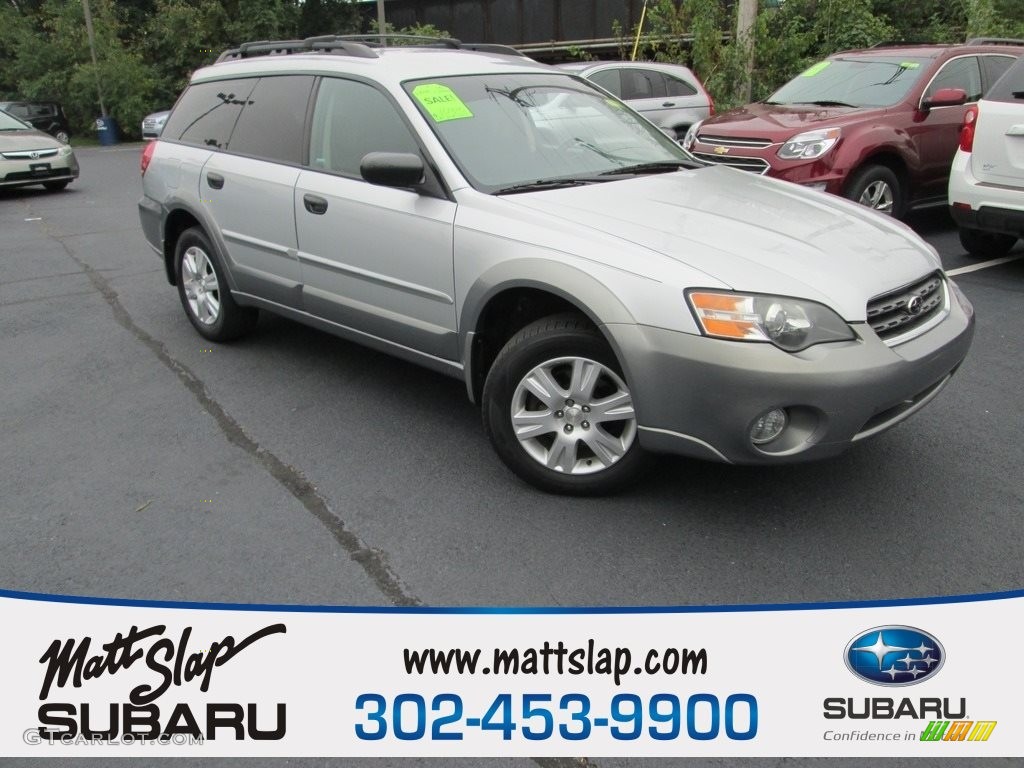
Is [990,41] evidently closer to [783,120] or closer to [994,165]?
[783,120]

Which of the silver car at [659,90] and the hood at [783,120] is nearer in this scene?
the hood at [783,120]

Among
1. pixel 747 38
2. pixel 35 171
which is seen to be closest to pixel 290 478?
pixel 747 38

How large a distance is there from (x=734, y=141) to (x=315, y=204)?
460cm

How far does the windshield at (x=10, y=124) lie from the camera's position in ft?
48.2

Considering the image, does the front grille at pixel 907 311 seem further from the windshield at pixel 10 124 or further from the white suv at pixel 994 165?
the windshield at pixel 10 124

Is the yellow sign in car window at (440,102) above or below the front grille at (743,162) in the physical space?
above

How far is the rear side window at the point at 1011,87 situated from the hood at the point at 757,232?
336 centimetres

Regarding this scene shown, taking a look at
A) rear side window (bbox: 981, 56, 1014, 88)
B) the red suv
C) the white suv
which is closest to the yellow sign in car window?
the red suv

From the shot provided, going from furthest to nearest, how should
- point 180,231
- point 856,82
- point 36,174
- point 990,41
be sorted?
point 36,174 < point 990,41 < point 856,82 < point 180,231

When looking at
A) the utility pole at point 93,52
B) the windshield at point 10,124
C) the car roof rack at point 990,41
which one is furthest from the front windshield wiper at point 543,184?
the utility pole at point 93,52

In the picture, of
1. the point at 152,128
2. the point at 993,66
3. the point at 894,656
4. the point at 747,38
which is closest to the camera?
the point at 894,656

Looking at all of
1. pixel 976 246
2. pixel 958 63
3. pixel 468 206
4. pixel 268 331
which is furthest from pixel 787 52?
pixel 468 206

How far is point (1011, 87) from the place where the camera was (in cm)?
686

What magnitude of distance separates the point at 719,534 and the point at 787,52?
38.0 ft
